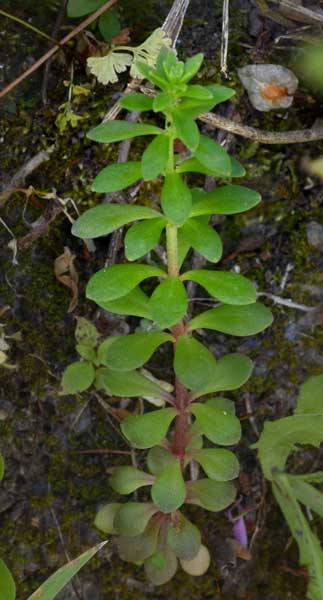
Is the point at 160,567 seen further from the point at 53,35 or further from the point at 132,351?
the point at 53,35

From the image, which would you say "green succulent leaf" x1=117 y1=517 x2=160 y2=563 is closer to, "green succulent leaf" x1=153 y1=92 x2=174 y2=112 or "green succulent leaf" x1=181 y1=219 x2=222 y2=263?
"green succulent leaf" x1=181 y1=219 x2=222 y2=263

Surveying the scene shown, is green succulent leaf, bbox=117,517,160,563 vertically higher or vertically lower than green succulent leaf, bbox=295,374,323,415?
lower

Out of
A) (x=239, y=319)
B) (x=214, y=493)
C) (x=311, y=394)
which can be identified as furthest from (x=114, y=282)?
(x=311, y=394)

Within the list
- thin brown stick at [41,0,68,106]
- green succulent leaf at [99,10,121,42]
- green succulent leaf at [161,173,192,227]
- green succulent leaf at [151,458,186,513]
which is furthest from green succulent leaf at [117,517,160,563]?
green succulent leaf at [99,10,121,42]

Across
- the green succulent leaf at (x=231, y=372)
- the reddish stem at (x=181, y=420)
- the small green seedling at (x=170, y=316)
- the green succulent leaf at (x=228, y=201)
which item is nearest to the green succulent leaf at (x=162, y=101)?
the small green seedling at (x=170, y=316)

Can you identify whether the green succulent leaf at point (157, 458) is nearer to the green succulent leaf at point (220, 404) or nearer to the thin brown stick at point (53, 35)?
the green succulent leaf at point (220, 404)

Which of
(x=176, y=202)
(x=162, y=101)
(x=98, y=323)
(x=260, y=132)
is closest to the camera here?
(x=162, y=101)
